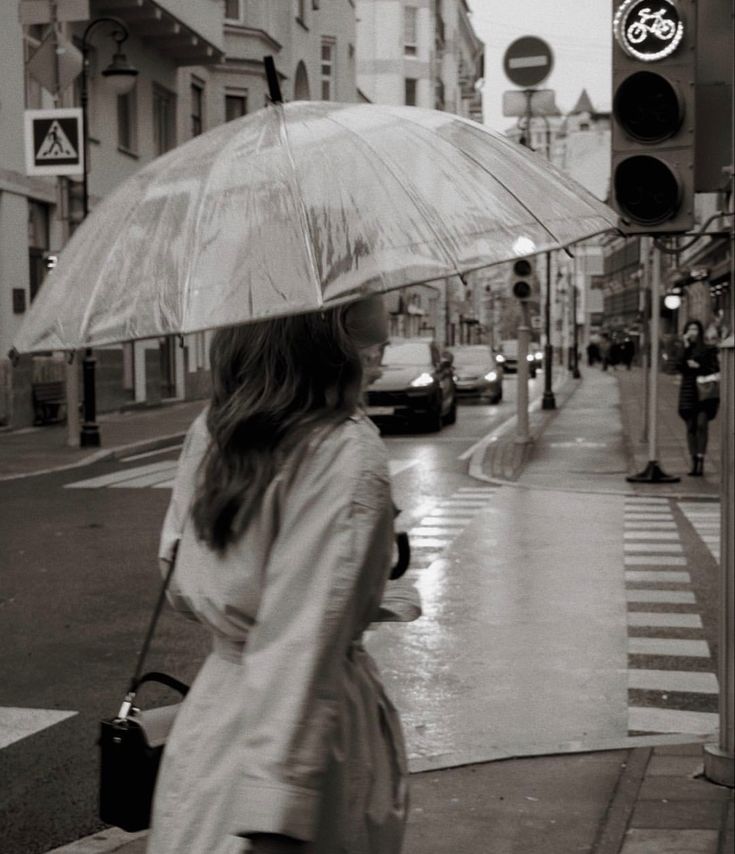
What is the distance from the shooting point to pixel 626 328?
97.0 meters

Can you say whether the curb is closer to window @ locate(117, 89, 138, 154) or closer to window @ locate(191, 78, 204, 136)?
window @ locate(117, 89, 138, 154)

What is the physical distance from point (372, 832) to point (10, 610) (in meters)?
6.38

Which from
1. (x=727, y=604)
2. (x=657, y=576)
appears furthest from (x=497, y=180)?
(x=657, y=576)

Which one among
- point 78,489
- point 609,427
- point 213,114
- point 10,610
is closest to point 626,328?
point 213,114

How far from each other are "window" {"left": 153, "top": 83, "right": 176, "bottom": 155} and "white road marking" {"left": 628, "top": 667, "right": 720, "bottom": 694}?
27163 mm

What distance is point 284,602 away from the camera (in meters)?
2.15

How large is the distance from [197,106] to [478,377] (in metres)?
9.95

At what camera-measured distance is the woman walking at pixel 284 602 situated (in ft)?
6.88

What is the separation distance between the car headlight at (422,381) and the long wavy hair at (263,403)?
21.6m

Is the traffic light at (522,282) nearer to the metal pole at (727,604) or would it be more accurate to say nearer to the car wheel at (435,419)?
the car wheel at (435,419)

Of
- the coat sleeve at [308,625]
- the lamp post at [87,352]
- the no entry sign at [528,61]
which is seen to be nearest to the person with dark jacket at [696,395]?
the no entry sign at [528,61]

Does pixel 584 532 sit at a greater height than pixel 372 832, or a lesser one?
lesser

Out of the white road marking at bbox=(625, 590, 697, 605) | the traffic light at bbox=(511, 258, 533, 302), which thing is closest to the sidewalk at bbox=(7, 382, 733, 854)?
the white road marking at bbox=(625, 590, 697, 605)

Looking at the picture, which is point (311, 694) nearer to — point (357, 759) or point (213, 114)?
point (357, 759)
